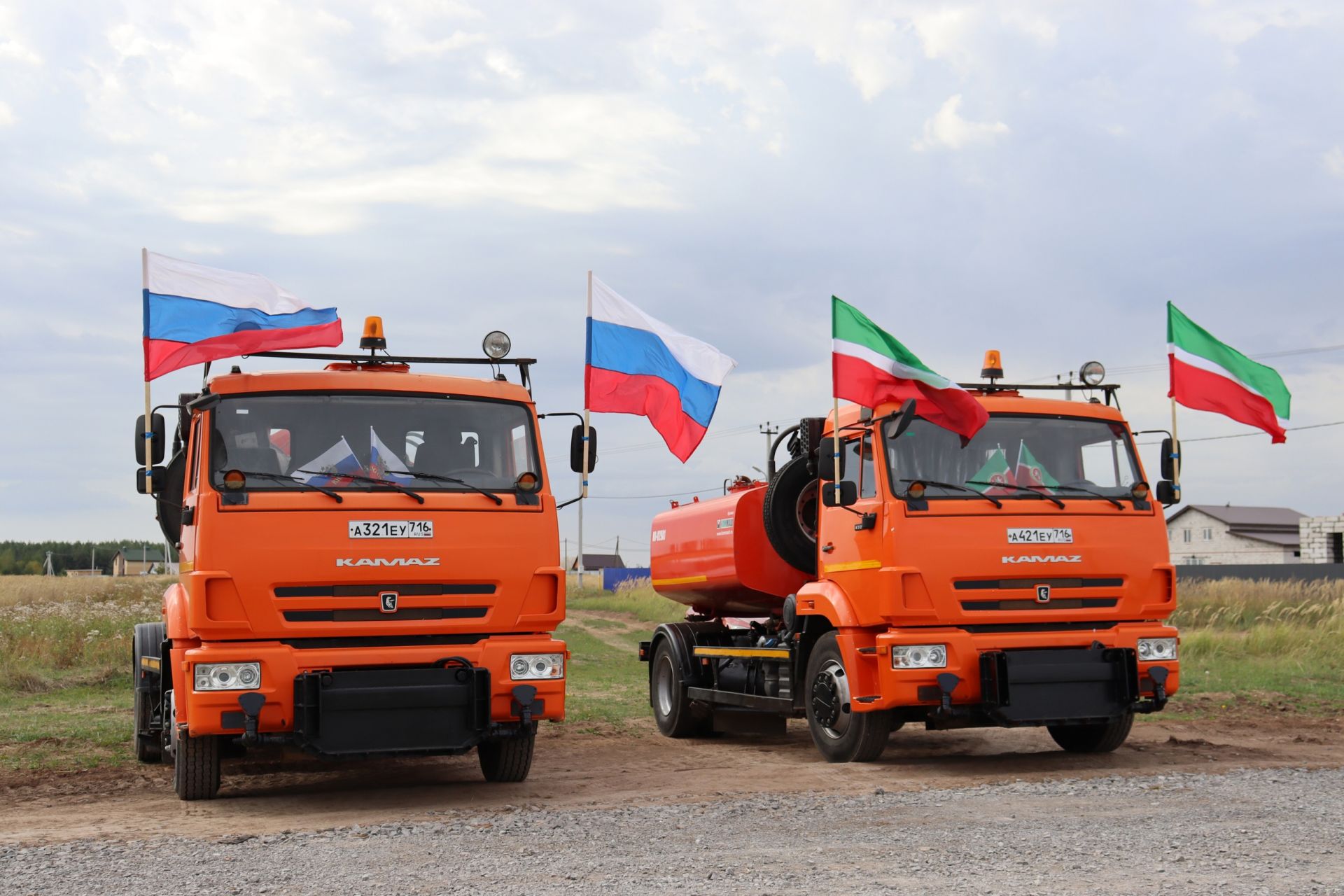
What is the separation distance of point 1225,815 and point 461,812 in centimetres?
473

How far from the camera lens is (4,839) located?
794 centimetres

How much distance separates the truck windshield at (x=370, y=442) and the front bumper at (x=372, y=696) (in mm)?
1096

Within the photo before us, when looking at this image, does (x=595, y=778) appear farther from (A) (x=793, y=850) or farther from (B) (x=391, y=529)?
(A) (x=793, y=850)

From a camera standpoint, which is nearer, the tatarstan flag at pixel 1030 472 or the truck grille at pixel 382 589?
the truck grille at pixel 382 589

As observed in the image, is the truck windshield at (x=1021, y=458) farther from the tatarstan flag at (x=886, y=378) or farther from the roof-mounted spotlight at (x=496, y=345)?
the roof-mounted spotlight at (x=496, y=345)

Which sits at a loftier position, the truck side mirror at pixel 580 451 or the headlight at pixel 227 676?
the truck side mirror at pixel 580 451

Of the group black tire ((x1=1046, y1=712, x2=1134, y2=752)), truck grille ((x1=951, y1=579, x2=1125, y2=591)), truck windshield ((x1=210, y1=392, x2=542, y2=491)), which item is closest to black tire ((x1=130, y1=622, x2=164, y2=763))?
truck windshield ((x1=210, y1=392, x2=542, y2=491))

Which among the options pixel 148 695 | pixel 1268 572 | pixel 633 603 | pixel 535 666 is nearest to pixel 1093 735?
pixel 535 666

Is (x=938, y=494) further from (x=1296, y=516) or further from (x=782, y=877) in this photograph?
(x=1296, y=516)

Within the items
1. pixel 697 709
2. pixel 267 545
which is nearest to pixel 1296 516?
pixel 697 709

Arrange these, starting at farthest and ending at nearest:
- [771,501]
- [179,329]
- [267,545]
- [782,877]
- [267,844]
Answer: [771,501]
[179,329]
[267,545]
[267,844]
[782,877]

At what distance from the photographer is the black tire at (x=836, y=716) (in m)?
10.8

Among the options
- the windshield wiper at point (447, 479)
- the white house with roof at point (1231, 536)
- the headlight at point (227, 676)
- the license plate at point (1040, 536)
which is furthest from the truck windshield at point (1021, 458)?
the white house with roof at point (1231, 536)

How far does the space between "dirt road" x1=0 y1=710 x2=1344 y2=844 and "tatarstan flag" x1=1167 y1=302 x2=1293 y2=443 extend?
10.00ft
